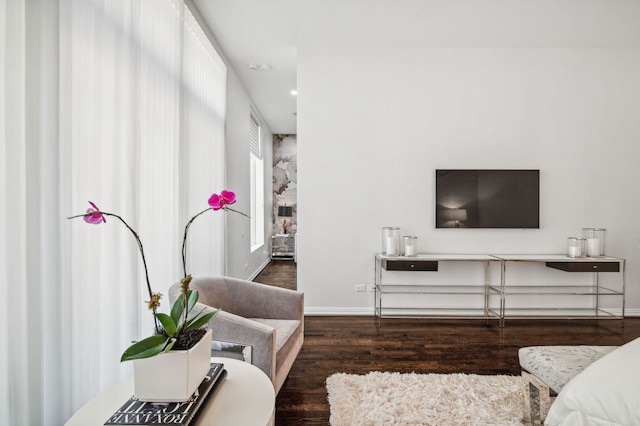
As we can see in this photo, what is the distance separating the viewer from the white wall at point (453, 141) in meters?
3.65

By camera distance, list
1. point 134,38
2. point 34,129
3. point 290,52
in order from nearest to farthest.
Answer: point 34,129 < point 134,38 < point 290,52

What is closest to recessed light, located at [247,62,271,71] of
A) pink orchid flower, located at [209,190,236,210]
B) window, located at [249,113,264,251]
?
window, located at [249,113,264,251]

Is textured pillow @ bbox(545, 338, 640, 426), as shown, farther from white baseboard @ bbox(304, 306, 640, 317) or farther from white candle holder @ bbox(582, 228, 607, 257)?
white candle holder @ bbox(582, 228, 607, 257)

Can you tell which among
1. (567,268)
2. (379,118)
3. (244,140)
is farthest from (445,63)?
(244,140)

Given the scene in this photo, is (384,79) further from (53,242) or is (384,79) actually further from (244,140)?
(53,242)

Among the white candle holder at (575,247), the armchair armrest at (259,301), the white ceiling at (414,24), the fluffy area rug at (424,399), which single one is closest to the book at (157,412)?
the fluffy area rug at (424,399)

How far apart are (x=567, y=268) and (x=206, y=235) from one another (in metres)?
3.65

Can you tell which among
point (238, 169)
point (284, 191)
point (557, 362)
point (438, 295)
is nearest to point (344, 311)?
point (438, 295)

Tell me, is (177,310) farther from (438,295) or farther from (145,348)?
(438,295)

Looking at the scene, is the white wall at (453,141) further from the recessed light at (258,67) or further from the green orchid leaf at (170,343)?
the green orchid leaf at (170,343)

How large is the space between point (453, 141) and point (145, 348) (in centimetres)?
361

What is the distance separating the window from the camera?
606cm

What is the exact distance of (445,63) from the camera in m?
3.67

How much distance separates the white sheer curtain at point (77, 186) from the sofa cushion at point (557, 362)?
2.23m
